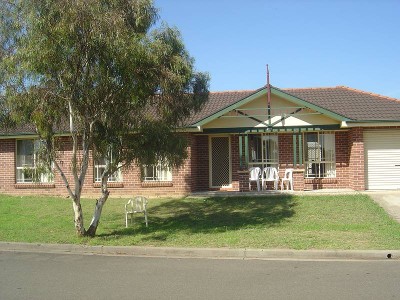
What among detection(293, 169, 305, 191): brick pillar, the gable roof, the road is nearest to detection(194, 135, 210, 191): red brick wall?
the gable roof

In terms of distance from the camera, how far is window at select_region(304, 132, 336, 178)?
16922mm

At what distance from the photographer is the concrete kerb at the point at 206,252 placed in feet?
27.9

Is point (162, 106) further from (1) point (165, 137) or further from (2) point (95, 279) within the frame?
(2) point (95, 279)

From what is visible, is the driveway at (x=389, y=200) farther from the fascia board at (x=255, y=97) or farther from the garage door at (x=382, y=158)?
the fascia board at (x=255, y=97)

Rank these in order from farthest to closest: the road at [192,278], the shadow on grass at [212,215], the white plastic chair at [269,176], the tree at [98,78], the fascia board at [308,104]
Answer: the white plastic chair at [269,176] → the fascia board at [308,104] → the shadow on grass at [212,215] → the tree at [98,78] → the road at [192,278]

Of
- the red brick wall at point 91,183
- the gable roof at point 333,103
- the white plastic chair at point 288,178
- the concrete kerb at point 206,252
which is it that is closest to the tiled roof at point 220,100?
the gable roof at point 333,103

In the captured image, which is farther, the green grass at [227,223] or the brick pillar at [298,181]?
the brick pillar at [298,181]

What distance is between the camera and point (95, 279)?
7152mm

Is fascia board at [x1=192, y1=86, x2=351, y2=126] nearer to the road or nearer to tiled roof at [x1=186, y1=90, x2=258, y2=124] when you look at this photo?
tiled roof at [x1=186, y1=90, x2=258, y2=124]

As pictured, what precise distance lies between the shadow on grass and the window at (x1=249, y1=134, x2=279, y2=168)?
228cm

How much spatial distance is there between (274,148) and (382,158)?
3.86 metres

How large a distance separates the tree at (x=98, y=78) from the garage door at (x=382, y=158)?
8.17 metres

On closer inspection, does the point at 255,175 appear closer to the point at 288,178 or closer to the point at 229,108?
the point at 288,178

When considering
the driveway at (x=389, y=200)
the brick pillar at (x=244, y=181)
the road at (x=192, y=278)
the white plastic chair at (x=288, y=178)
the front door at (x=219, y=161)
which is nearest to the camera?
the road at (x=192, y=278)
